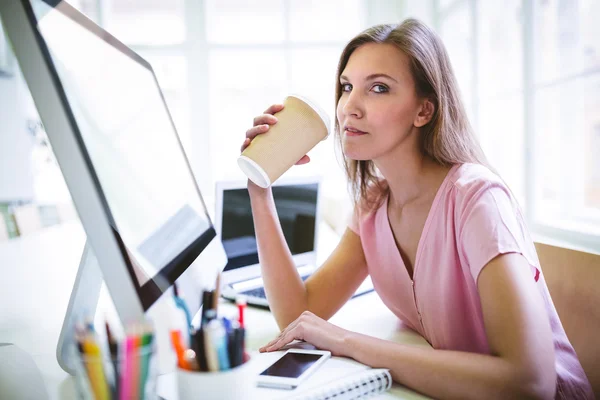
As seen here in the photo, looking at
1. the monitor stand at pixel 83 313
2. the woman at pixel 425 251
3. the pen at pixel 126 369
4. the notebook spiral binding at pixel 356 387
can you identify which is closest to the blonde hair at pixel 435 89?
the woman at pixel 425 251

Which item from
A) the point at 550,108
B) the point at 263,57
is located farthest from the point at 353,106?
the point at 263,57

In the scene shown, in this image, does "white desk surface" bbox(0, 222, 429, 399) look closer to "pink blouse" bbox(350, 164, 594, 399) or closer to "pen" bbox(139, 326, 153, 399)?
"pink blouse" bbox(350, 164, 594, 399)

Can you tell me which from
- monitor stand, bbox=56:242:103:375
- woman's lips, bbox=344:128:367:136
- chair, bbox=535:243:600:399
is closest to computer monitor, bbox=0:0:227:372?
monitor stand, bbox=56:242:103:375

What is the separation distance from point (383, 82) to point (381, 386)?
0.60 meters

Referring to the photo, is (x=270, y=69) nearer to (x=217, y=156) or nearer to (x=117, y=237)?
(x=217, y=156)

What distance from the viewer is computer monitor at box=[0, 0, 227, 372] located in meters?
0.43

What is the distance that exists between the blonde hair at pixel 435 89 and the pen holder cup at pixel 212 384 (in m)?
0.68

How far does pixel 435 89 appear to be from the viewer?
0.99 m

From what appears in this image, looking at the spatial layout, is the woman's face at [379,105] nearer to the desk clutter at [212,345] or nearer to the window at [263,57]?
the desk clutter at [212,345]

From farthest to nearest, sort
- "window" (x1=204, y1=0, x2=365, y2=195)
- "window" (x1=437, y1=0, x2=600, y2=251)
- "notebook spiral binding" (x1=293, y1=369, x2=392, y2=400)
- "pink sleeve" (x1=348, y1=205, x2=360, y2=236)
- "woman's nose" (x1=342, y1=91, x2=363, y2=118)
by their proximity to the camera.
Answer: "window" (x1=204, y1=0, x2=365, y2=195), "window" (x1=437, y1=0, x2=600, y2=251), "pink sleeve" (x1=348, y1=205, x2=360, y2=236), "woman's nose" (x1=342, y1=91, x2=363, y2=118), "notebook spiral binding" (x1=293, y1=369, x2=392, y2=400)

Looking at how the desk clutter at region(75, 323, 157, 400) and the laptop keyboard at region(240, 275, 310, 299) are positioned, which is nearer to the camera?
the desk clutter at region(75, 323, 157, 400)

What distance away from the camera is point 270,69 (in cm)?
470

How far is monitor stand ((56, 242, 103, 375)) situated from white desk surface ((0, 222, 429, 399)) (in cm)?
4

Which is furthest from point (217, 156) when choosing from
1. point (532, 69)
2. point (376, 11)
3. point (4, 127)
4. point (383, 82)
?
point (383, 82)
